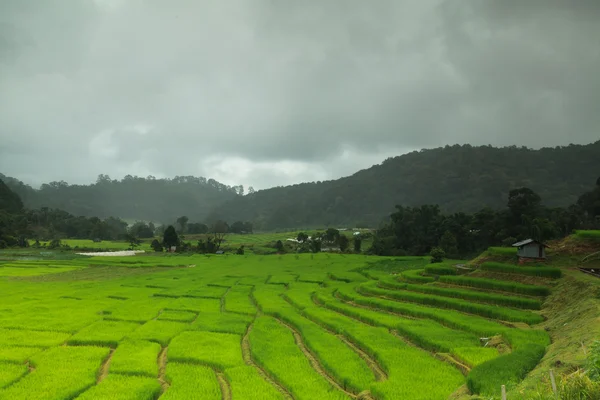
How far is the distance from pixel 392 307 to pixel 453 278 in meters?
5.91

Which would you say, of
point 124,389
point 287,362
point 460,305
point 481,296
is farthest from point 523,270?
point 124,389

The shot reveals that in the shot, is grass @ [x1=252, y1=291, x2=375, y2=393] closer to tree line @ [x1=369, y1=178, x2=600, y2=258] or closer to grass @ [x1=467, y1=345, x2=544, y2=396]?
grass @ [x1=467, y1=345, x2=544, y2=396]

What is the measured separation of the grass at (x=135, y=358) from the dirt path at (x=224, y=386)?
1.83 meters

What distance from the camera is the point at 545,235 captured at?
1027 inches

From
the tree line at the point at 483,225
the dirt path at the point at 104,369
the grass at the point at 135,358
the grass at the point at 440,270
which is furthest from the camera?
the tree line at the point at 483,225

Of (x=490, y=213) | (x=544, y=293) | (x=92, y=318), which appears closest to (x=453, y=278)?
(x=544, y=293)

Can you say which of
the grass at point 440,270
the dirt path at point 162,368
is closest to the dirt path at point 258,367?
the dirt path at point 162,368

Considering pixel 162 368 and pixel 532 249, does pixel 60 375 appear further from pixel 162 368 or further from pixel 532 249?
pixel 532 249

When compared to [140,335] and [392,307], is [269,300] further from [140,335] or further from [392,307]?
[140,335]

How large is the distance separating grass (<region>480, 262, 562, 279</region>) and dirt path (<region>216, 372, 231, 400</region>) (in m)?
17.1

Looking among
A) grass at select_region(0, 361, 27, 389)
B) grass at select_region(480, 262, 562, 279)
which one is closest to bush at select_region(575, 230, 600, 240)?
grass at select_region(480, 262, 562, 279)

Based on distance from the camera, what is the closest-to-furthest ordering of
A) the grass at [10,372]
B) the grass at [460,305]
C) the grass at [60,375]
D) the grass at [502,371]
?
1. the grass at [502,371]
2. the grass at [60,375]
3. the grass at [10,372]
4. the grass at [460,305]

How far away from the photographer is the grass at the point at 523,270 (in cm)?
2045

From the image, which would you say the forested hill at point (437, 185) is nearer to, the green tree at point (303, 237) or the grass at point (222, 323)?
the green tree at point (303, 237)
